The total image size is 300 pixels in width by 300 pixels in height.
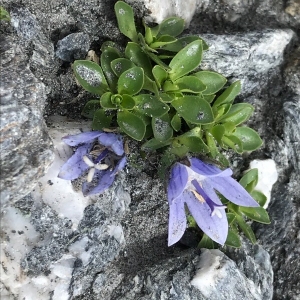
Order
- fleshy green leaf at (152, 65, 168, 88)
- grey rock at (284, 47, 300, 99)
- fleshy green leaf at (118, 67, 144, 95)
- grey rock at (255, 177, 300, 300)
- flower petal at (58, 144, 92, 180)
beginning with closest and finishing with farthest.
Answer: flower petal at (58, 144, 92, 180) → fleshy green leaf at (118, 67, 144, 95) → fleshy green leaf at (152, 65, 168, 88) → grey rock at (255, 177, 300, 300) → grey rock at (284, 47, 300, 99)

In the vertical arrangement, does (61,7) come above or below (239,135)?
above

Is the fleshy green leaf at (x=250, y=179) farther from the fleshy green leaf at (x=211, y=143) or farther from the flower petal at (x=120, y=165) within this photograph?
the flower petal at (x=120, y=165)

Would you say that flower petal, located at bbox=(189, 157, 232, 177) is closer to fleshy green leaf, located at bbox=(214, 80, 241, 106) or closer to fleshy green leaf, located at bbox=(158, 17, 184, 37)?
fleshy green leaf, located at bbox=(214, 80, 241, 106)

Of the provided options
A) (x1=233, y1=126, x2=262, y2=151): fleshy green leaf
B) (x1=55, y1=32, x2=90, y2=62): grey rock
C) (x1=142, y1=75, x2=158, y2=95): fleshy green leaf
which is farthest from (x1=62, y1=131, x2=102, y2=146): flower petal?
(x1=233, y1=126, x2=262, y2=151): fleshy green leaf

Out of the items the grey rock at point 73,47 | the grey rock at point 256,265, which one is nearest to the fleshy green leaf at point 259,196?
the grey rock at point 256,265

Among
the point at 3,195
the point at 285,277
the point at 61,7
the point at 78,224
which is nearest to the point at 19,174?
the point at 3,195

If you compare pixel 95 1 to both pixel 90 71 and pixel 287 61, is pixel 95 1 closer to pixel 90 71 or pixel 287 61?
pixel 90 71
